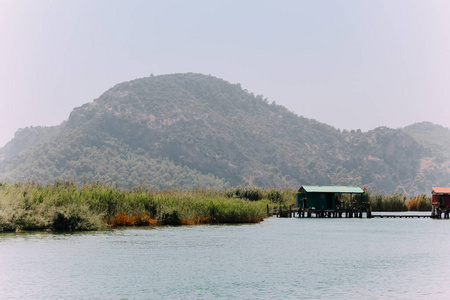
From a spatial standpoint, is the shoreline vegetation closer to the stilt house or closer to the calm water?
the calm water

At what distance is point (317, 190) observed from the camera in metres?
68.6

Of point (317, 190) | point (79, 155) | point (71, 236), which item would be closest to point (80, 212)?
point (71, 236)

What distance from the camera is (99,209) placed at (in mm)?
38281

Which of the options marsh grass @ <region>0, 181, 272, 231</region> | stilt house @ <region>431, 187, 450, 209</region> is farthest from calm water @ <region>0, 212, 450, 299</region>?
stilt house @ <region>431, 187, 450, 209</region>

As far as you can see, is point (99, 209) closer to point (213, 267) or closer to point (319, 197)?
point (213, 267)

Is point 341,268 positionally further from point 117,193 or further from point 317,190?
point 317,190

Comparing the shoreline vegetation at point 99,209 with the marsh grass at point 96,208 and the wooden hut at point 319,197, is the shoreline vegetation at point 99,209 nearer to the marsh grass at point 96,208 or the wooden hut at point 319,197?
the marsh grass at point 96,208

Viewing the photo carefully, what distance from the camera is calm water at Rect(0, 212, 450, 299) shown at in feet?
59.9

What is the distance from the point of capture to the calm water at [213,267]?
719 inches

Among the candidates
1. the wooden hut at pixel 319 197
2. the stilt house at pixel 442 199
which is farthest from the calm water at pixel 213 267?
the stilt house at pixel 442 199

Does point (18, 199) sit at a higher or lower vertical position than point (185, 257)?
higher

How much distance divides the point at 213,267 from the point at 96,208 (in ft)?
54.6

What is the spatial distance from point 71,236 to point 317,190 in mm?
40542

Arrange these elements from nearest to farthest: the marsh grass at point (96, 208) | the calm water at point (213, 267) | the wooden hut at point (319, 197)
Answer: the calm water at point (213, 267)
the marsh grass at point (96, 208)
the wooden hut at point (319, 197)
